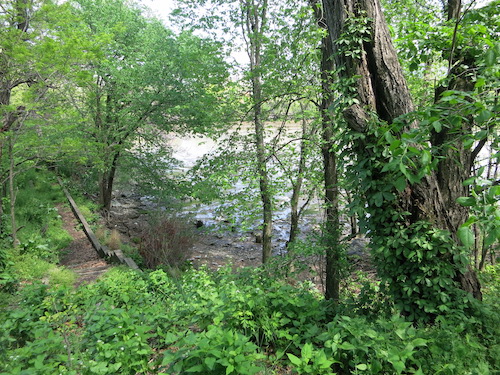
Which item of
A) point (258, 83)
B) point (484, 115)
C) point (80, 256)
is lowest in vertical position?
point (80, 256)

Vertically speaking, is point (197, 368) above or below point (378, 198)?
below

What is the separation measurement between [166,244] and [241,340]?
6.95 meters

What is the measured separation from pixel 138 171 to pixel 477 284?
11422 millimetres

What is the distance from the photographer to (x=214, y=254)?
38.7 feet

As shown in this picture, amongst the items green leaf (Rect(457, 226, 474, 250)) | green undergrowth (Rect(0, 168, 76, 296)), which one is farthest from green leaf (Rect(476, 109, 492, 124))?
green undergrowth (Rect(0, 168, 76, 296))

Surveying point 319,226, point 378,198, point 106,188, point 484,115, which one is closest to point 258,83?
point 319,226

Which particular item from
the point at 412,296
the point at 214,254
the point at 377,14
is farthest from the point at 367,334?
the point at 214,254

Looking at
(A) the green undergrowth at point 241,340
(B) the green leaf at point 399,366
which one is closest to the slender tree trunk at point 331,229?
(A) the green undergrowth at point 241,340

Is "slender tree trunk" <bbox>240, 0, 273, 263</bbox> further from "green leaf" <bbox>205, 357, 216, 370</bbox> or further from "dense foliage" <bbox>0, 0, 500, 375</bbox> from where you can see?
"green leaf" <bbox>205, 357, 216, 370</bbox>

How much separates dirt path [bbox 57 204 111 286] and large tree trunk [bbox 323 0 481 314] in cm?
536

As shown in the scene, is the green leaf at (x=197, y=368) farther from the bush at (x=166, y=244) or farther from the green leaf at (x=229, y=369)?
the bush at (x=166, y=244)

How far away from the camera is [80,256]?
872 cm

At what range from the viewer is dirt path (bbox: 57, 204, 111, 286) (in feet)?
21.2

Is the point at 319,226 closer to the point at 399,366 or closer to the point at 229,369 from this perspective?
the point at 399,366
